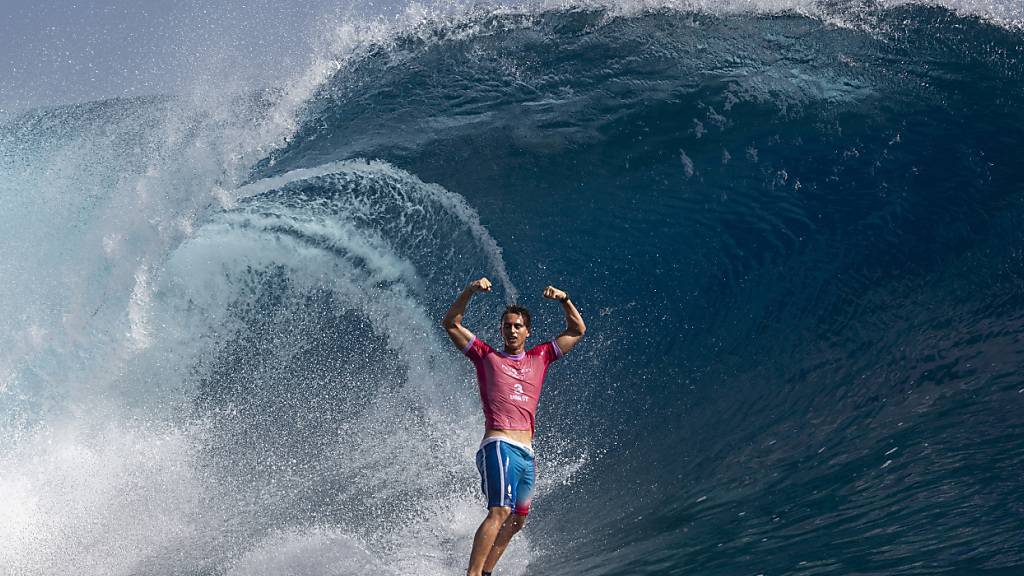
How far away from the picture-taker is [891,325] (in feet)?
21.7

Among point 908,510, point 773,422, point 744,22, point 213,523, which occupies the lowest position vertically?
point 213,523

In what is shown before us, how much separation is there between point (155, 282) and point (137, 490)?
1.97 m

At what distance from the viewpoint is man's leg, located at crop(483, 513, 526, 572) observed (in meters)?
4.48

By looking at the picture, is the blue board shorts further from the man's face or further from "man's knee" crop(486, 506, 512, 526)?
the man's face

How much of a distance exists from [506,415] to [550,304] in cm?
307

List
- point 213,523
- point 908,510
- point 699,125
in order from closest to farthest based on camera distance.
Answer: point 908,510
point 213,523
point 699,125

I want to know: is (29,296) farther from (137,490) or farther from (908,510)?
(908,510)

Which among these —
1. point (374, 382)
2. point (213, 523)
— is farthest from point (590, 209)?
point (213, 523)

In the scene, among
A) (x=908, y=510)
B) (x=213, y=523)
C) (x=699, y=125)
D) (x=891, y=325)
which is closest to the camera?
(x=908, y=510)

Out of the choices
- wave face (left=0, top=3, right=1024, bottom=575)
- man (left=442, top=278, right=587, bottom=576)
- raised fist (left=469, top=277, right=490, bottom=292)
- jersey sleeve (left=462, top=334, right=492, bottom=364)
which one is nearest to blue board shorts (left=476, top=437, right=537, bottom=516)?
man (left=442, top=278, right=587, bottom=576)

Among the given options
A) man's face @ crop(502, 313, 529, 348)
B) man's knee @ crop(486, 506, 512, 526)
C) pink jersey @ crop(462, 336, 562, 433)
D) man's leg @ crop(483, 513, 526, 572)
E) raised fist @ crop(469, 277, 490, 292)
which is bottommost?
man's leg @ crop(483, 513, 526, 572)

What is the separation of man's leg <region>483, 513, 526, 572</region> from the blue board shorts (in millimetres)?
52

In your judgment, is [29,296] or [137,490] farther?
[29,296]

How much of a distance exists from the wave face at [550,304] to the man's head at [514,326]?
52.3 inches
